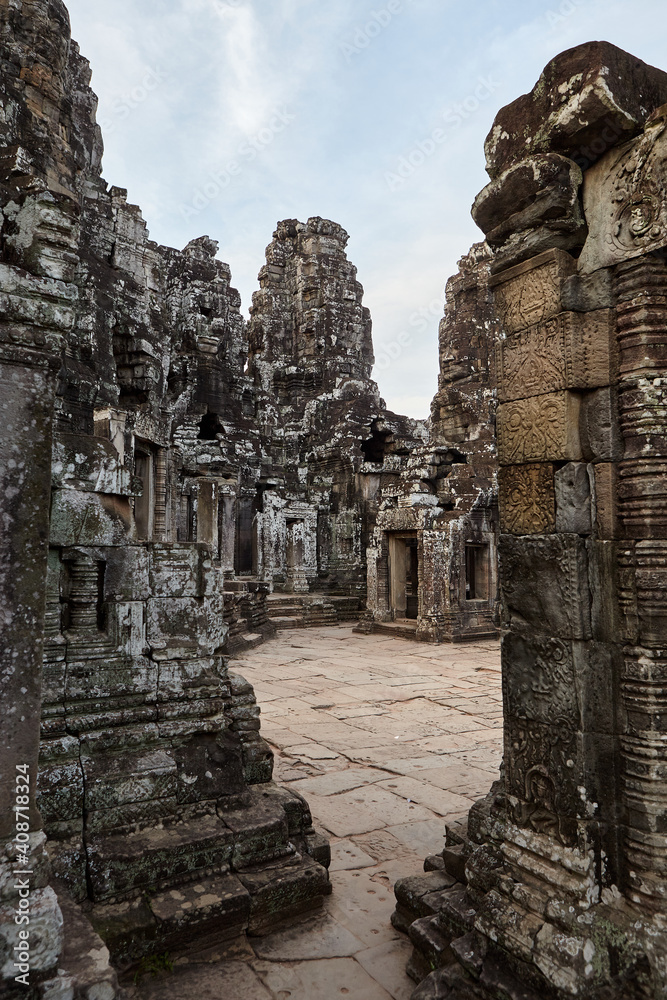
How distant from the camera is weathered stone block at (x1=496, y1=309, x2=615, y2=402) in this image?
2.58 metres

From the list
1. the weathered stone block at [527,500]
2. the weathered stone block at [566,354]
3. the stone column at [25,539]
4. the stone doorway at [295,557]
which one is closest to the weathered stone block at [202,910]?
the stone column at [25,539]

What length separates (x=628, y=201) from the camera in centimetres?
252

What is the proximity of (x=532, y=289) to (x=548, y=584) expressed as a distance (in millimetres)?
1331

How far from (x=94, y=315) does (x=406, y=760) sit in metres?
8.65

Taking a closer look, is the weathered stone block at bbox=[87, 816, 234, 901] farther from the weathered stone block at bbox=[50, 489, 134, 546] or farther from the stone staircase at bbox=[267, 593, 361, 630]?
the stone staircase at bbox=[267, 593, 361, 630]

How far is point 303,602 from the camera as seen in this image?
1730 cm

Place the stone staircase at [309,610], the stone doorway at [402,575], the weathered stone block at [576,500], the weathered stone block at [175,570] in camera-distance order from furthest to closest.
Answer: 1. the stone staircase at [309,610]
2. the stone doorway at [402,575]
3. the weathered stone block at [175,570]
4. the weathered stone block at [576,500]

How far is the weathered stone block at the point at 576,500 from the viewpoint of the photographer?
2588mm

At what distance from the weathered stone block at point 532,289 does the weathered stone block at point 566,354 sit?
6 centimetres

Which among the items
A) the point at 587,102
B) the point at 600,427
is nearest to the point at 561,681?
the point at 600,427

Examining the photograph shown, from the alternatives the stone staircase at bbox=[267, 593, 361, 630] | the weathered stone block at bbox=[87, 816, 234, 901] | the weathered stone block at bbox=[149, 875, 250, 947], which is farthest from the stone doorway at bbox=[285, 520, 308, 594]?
the weathered stone block at bbox=[149, 875, 250, 947]

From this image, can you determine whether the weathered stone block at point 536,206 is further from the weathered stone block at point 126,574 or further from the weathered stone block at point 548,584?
the weathered stone block at point 126,574

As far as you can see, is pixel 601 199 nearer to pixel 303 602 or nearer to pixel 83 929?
pixel 83 929

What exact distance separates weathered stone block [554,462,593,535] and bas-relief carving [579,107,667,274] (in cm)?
87
